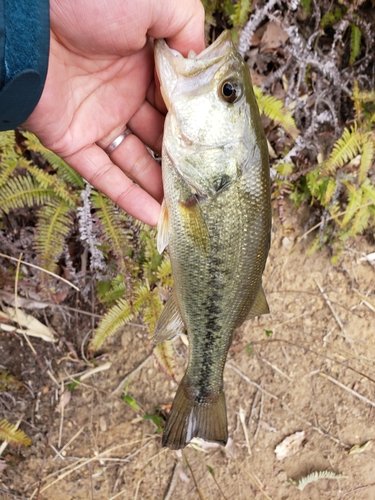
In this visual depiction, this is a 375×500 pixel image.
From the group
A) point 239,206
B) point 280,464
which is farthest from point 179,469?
point 239,206

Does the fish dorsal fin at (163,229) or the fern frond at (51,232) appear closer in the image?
the fish dorsal fin at (163,229)

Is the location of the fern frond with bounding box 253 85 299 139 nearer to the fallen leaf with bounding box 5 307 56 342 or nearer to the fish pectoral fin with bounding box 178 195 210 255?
the fish pectoral fin with bounding box 178 195 210 255

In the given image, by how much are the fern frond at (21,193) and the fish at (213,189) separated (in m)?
1.32

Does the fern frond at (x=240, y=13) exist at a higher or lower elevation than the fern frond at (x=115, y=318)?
higher

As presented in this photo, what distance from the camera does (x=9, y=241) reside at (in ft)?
11.7

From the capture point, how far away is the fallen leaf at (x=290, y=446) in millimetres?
4363

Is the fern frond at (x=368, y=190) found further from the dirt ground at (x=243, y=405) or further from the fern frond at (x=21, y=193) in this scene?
the fern frond at (x=21, y=193)

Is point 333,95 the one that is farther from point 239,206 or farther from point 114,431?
point 114,431

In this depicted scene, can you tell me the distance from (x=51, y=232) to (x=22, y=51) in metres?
1.56

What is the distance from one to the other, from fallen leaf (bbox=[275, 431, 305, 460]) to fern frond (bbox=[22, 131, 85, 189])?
11.4ft

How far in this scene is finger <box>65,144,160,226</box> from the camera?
2869 millimetres

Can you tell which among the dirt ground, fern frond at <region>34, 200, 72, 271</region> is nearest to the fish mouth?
fern frond at <region>34, 200, 72, 271</region>

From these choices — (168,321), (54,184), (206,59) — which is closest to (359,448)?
(168,321)

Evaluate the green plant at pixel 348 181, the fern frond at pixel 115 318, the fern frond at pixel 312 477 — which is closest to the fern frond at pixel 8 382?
the fern frond at pixel 115 318
